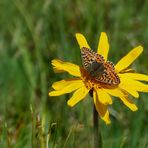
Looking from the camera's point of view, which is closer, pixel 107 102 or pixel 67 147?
pixel 107 102

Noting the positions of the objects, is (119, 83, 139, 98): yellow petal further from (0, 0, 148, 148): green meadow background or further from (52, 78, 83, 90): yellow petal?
(0, 0, 148, 148): green meadow background

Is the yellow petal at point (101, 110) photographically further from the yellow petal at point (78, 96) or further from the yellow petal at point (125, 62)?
the yellow petal at point (125, 62)

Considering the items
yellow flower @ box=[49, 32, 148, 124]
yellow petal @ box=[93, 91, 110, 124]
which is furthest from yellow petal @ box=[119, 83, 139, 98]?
yellow petal @ box=[93, 91, 110, 124]

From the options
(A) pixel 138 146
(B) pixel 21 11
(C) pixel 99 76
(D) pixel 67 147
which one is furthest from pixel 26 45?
(C) pixel 99 76

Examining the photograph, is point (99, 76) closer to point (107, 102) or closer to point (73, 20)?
point (107, 102)

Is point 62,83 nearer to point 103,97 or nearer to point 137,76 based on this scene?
point 103,97

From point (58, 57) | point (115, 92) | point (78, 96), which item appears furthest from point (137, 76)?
point (58, 57)

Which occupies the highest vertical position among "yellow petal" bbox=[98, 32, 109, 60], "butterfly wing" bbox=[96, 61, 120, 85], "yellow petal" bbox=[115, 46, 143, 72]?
"yellow petal" bbox=[98, 32, 109, 60]
